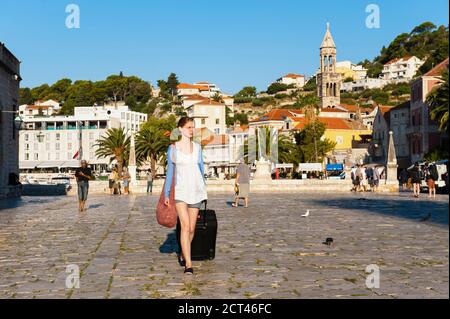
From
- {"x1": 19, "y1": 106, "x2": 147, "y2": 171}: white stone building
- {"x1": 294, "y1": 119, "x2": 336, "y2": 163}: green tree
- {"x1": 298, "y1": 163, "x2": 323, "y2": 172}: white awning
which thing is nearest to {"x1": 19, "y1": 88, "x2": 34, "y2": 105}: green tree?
{"x1": 19, "y1": 106, "x2": 147, "y2": 171}: white stone building

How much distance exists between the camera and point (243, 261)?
866 centimetres

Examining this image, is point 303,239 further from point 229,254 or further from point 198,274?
point 198,274

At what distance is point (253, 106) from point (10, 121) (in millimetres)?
149566

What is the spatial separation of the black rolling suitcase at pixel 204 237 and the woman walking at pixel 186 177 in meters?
0.65

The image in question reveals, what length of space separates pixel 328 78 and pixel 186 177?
146 m

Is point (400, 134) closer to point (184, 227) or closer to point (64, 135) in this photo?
point (184, 227)

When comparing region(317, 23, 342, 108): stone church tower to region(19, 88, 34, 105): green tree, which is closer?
region(317, 23, 342, 108): stone church tower

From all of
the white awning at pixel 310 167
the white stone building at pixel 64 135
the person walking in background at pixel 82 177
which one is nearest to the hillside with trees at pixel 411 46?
the white awning at pixel 310 167

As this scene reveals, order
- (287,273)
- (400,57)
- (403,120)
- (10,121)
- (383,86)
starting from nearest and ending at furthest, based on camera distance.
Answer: (287,273) → (10,121) → (403,120) → (400,57) → (383,86)

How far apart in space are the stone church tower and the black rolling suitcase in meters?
142

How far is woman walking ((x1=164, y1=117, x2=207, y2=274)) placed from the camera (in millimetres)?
7668

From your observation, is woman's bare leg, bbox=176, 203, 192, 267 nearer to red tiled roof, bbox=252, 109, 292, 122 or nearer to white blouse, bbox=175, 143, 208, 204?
white blouse, bbox=175, 143, 208, 204

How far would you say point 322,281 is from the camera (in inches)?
269

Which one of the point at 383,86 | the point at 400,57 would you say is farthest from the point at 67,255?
the point at 383,86
